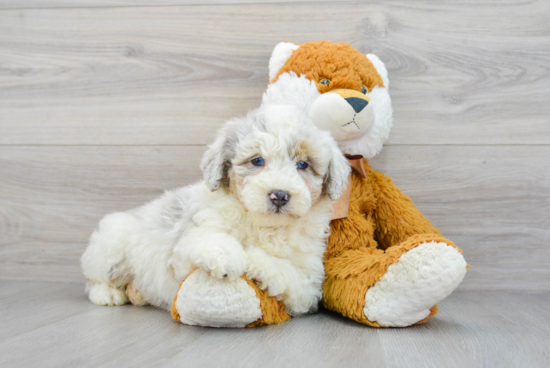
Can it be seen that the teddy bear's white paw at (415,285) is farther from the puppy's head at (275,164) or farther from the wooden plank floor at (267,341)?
the puppy's head at (275,164)

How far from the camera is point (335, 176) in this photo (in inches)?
53.6

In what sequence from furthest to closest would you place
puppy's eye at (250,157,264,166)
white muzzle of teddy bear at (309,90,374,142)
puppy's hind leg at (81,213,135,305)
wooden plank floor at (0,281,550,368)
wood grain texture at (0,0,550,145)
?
wood grain texture at (0,0,550,145) → puppy's hind leg at (81,213,135,305) → white muzzle of teddy bear at (309,90,374,142) → puppy's eye at (250,157,264,166) → wooden plank floor at (0,281,550,368)

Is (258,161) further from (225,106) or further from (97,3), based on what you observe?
(97,3)

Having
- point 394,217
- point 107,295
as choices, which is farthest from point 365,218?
point 107,295

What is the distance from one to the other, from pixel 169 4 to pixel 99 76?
1.44 ft

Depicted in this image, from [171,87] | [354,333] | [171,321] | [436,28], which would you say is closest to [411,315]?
[354,333]

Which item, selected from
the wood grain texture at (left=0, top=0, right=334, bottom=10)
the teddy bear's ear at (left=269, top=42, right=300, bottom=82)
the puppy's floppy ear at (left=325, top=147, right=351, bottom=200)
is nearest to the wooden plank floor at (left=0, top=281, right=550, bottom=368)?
the puppy's floppy ear at (left=325, top=147, right=351, bottom=200)

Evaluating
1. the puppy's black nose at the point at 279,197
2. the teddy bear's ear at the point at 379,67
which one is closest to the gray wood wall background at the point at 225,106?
the teddy bear's ear at the point at 379,67

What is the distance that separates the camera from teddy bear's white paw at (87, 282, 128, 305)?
1.63 m

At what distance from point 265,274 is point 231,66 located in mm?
1029

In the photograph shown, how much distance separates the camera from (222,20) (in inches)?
76.3

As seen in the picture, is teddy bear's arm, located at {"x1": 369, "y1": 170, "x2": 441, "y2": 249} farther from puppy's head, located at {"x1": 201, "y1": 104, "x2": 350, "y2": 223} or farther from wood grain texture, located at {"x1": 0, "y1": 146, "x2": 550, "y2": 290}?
puppy's head, located at {"x1": 201, "y1": 104, "x2": 350, "y2": 223}

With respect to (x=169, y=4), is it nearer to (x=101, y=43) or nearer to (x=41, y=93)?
(x=101, y=43)

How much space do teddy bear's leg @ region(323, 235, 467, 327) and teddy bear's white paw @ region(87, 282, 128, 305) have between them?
2.53 ft
